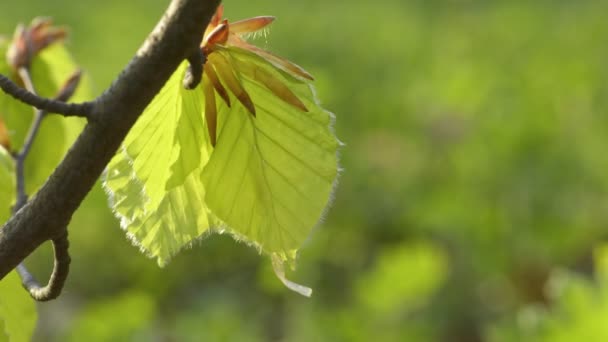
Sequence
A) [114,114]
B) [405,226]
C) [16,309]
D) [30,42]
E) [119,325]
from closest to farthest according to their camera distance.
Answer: [114,114] → [16,309] → [30,42] → [119,325] → [405,226]

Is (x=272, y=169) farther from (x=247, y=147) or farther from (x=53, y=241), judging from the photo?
(x=53, y=241)

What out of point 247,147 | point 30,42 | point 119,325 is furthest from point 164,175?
point 119,325

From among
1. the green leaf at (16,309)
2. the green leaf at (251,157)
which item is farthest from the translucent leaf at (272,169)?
the green leaf at (16,309)

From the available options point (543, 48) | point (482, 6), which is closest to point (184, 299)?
point (543, 48)

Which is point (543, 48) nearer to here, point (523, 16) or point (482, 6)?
point (523, 16)

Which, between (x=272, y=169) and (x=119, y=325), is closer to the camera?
(x=272, y=169)

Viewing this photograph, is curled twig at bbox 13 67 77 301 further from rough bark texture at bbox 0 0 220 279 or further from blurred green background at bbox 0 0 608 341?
blurred green background at bbox 0 0 608 341

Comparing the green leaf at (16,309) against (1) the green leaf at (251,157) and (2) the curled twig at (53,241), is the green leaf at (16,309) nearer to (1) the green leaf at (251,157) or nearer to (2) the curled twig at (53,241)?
(2) the curled twig at (53,241)
